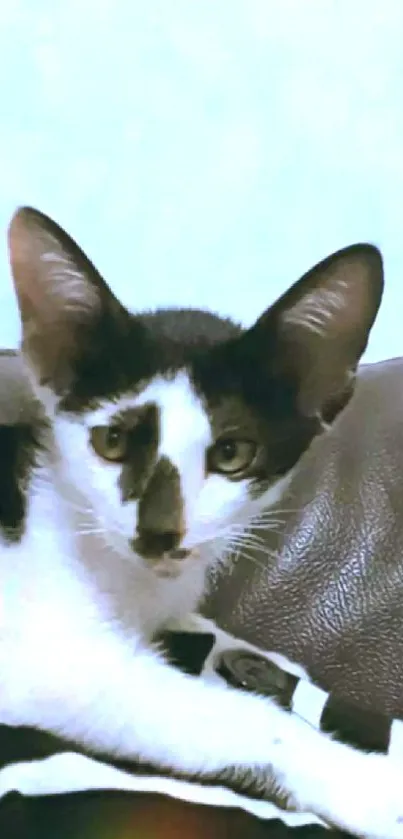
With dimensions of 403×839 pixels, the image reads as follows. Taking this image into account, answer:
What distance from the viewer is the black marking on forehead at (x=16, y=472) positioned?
104 cm

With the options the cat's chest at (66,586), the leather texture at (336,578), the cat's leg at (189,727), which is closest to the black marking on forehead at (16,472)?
the cat's chest at (66,586)

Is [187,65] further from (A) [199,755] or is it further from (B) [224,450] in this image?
(A) [199,755]

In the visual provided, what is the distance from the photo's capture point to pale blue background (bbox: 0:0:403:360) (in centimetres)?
139

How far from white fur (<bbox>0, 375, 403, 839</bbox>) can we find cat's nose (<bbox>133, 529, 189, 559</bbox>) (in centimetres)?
1

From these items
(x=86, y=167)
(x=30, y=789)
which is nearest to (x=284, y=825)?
(x=30, y=789)

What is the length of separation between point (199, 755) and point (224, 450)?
0.26 m

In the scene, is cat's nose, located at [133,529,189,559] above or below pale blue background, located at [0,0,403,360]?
below

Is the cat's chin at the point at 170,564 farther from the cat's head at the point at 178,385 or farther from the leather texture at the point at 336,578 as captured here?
the leather texture at the point at 336,578

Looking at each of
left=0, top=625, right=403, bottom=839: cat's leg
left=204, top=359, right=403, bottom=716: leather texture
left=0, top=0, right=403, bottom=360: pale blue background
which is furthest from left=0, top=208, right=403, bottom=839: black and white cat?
left=0, top=0, right=403, bottom=360: pale blue background

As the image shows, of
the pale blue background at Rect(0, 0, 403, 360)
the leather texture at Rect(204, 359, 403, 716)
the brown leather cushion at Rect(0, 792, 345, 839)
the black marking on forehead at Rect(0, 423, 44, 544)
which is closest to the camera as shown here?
the brown leather cushion at Rect(0, 792, 345, 839)

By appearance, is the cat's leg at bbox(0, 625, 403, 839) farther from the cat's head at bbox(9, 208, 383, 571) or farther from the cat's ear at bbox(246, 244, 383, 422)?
the cat's ear at bbox(246, 244, 383, 422)

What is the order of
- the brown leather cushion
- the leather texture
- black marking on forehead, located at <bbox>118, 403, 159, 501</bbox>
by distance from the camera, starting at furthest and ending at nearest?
the leather texture
black marking on forehead, located at <bbox>118, 403, 159, 501</bbox>
the brown leather cushion

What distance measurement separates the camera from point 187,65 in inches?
55.1

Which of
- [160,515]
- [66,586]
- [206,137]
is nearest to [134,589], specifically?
[66,586]
